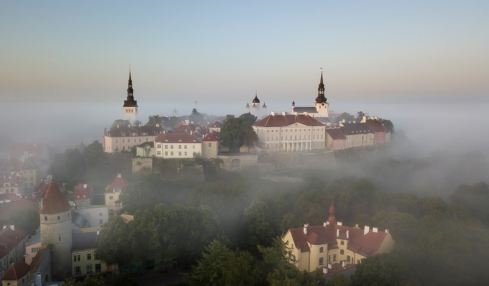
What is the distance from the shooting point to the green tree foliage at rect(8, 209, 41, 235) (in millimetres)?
35656

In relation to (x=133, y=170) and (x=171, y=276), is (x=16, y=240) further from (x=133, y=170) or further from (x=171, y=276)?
(x=133, y=170)

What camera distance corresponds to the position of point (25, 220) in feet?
118

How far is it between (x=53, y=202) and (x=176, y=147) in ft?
69.4

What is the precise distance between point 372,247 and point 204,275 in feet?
40.8

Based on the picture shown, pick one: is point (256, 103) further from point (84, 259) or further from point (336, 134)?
point (84, 259)

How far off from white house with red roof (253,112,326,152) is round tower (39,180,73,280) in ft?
113

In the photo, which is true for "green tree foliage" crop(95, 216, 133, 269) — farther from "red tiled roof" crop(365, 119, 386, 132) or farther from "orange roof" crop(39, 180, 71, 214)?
"red tiled roof" crop(365, 119, 386, 132)

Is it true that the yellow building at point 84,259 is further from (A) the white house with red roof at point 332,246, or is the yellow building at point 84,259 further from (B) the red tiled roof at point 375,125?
(B) the red tiled roof at point 375,125

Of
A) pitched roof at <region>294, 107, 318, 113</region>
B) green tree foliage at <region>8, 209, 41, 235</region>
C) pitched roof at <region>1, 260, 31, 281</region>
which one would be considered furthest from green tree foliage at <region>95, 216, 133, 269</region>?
pitched roof at <region>294, 107, 318, 113</region>

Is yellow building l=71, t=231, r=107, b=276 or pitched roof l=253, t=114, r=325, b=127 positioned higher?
pitched roof l=253, t=114, r=325, b=127

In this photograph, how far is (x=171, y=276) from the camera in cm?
2970

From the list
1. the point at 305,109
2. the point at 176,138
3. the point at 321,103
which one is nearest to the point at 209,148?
the point at 176,138

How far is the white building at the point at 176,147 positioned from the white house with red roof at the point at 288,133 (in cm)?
1359

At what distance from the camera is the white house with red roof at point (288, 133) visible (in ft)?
191
